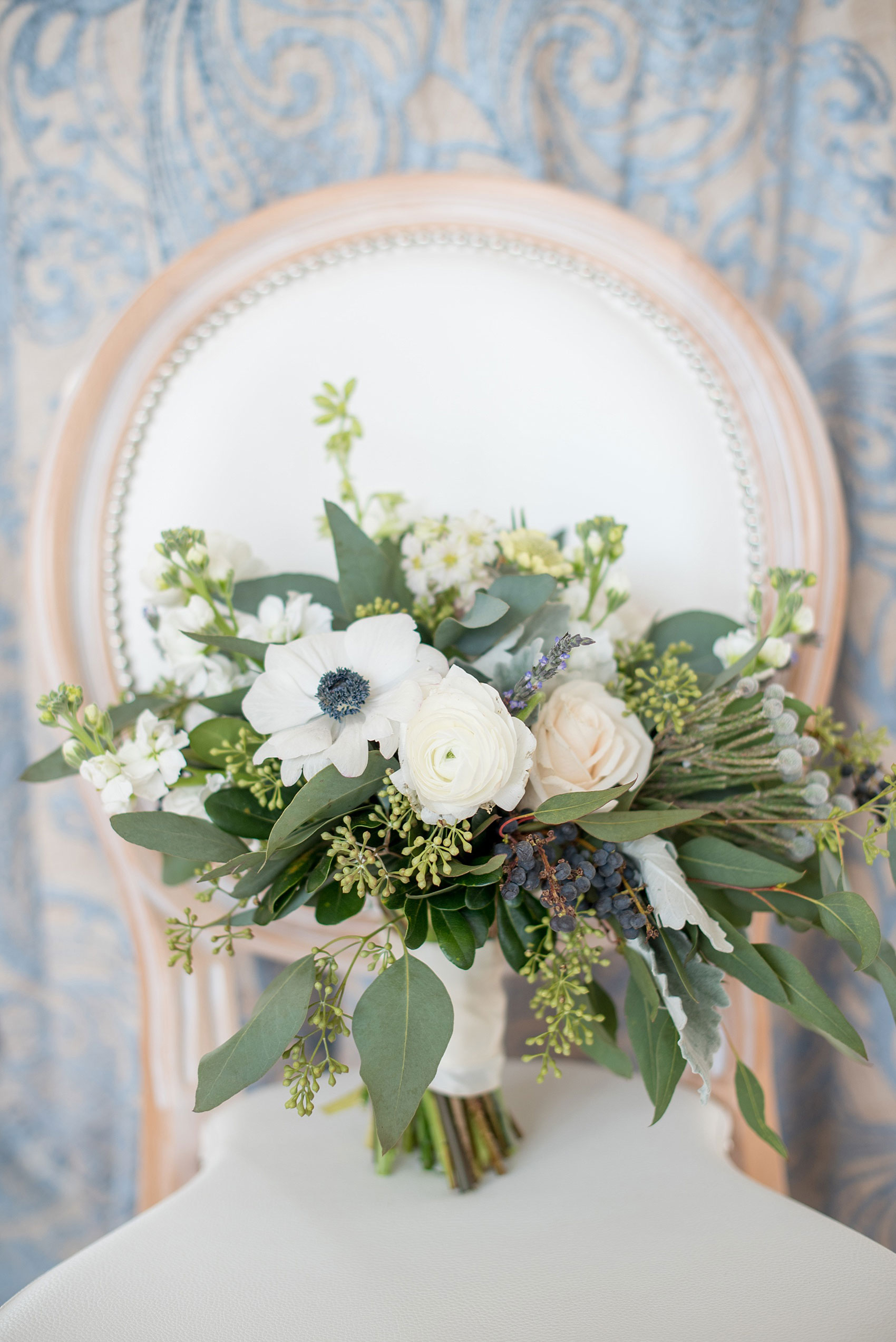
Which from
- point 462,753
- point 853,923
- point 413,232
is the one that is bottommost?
point 853,923

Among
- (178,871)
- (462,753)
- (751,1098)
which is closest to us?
(462,753)

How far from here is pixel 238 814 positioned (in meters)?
0.46

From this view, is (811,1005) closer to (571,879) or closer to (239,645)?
(571,879)

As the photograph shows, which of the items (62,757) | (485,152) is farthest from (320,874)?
(485,152)

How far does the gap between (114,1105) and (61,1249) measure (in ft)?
0.53

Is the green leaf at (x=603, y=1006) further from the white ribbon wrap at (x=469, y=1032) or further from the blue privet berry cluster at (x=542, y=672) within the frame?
the blue privet berry cluster at (x=542, y=672)

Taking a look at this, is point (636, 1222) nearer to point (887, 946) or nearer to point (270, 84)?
point (887, 946)

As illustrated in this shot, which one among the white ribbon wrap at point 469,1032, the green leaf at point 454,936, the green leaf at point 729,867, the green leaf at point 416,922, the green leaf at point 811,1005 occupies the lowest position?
the white ribbon wrap at point 469,1032

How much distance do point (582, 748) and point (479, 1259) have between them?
317 mm

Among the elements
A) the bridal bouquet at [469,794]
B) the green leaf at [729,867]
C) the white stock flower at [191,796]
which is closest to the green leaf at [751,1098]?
the bridal bouquet at [469,794]

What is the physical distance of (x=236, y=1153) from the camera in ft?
2.00

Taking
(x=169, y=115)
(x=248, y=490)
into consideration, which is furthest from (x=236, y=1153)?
(x=169, y=115)

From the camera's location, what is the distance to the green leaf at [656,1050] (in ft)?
1.43

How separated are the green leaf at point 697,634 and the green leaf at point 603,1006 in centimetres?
23
